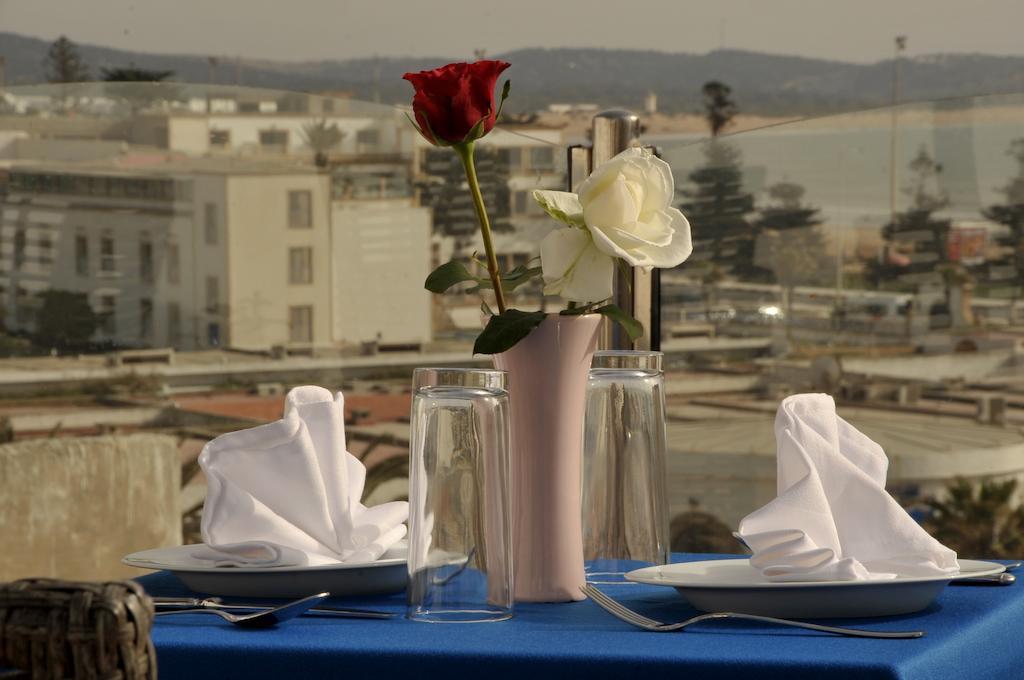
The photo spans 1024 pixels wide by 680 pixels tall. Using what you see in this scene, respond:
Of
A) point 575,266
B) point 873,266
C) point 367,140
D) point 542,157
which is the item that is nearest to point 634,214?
point 575,266

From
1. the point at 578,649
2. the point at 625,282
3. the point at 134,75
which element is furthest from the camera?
the point at 134,75

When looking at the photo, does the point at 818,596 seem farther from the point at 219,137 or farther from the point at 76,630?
the point at 219,137

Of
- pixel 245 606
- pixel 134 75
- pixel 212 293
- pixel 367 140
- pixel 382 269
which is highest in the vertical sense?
pixel 134 75

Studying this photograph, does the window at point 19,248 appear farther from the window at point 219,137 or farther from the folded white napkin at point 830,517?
the folded white napkin at point 830,517

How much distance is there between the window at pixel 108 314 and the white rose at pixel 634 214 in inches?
244

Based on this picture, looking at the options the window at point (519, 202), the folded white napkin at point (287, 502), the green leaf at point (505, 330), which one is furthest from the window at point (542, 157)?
the green leaf at point (505, 330)

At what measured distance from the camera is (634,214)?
0.78 meters

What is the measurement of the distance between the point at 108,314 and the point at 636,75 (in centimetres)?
307

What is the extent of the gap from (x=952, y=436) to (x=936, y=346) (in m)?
0.60

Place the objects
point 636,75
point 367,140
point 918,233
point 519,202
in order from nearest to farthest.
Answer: point 918,233, point 519,202, point 367,140, point 636,75

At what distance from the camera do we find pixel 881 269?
6.35m

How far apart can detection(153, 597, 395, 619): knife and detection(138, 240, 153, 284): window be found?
19.1 feet

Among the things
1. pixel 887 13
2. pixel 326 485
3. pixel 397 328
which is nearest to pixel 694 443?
pixel 397 328

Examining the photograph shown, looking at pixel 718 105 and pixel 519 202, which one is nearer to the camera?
pixel 519 202
